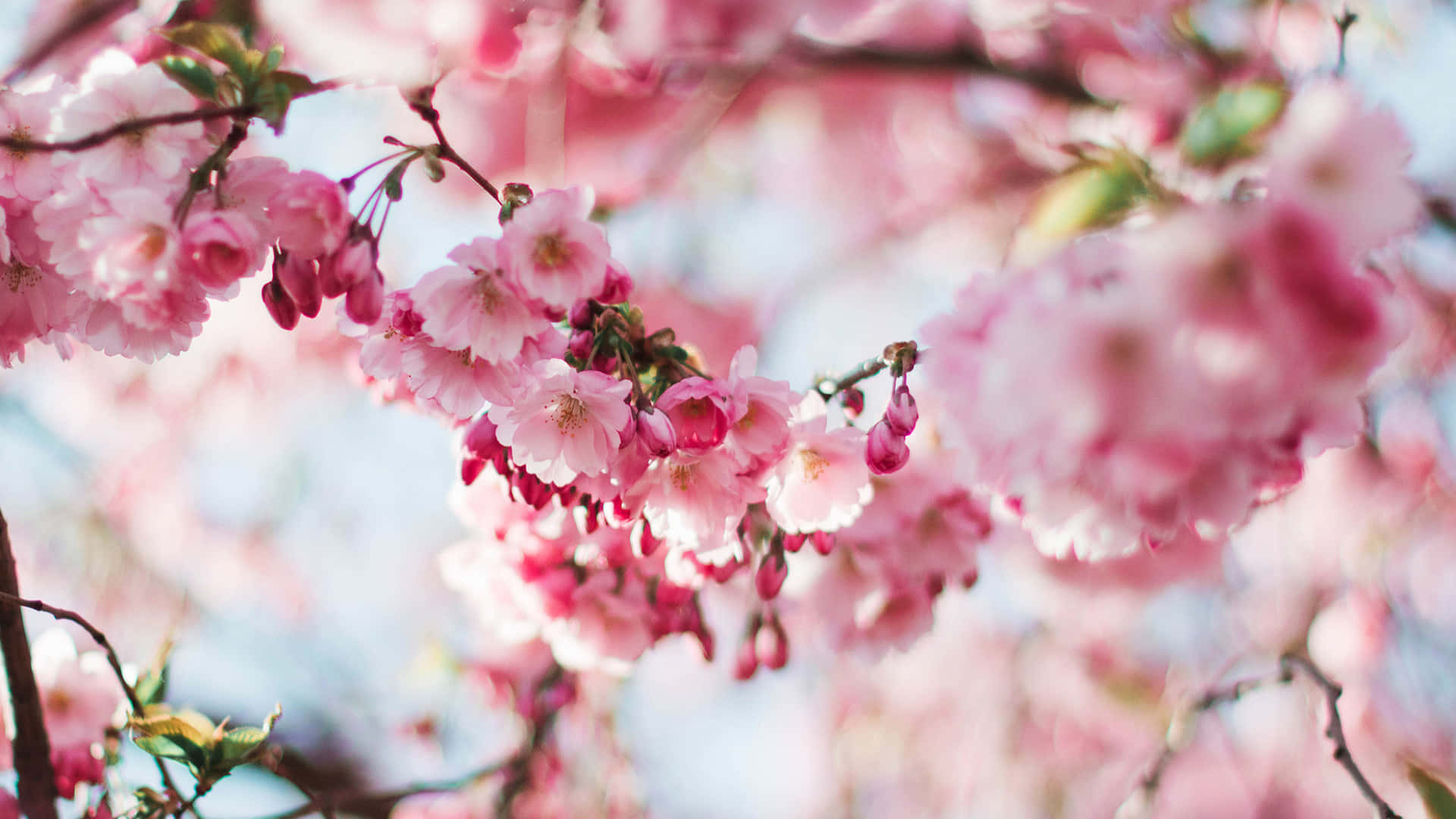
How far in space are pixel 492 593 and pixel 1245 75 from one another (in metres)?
1.72

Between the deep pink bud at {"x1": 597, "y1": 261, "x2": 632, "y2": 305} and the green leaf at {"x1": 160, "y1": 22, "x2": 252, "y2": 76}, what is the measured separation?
0.34 meters

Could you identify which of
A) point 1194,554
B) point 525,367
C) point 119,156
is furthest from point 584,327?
point 1194,554

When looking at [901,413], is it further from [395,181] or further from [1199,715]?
[1199,715]

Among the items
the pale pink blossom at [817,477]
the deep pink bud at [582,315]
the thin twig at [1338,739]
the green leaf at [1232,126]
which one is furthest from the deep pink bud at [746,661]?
the green leaf at [1232,126]

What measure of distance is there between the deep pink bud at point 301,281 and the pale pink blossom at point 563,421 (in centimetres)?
19

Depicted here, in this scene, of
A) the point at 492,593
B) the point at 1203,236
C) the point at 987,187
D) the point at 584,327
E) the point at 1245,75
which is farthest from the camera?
the point at 987,187

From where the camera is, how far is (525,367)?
77cm

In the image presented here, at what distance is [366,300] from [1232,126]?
801mm

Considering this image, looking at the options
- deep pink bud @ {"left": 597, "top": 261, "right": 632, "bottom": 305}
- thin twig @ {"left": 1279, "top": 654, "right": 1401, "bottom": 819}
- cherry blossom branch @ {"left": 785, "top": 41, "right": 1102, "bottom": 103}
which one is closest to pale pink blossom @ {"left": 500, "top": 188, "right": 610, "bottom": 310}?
deep pink bud @ {"left": 597, "top": 261, "right": 632, "bottom": 305}

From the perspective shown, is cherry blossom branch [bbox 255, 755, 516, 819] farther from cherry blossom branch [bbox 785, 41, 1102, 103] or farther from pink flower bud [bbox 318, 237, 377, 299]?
cherry blossom branch [bbox 785, 41, 1102, 103]

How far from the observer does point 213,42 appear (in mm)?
664

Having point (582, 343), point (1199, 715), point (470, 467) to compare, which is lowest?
point (1199, 715)

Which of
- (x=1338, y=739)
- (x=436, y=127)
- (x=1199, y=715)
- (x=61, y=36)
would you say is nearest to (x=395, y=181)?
(x=436, y=127)

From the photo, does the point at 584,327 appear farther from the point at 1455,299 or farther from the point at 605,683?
the point at 1455,299
